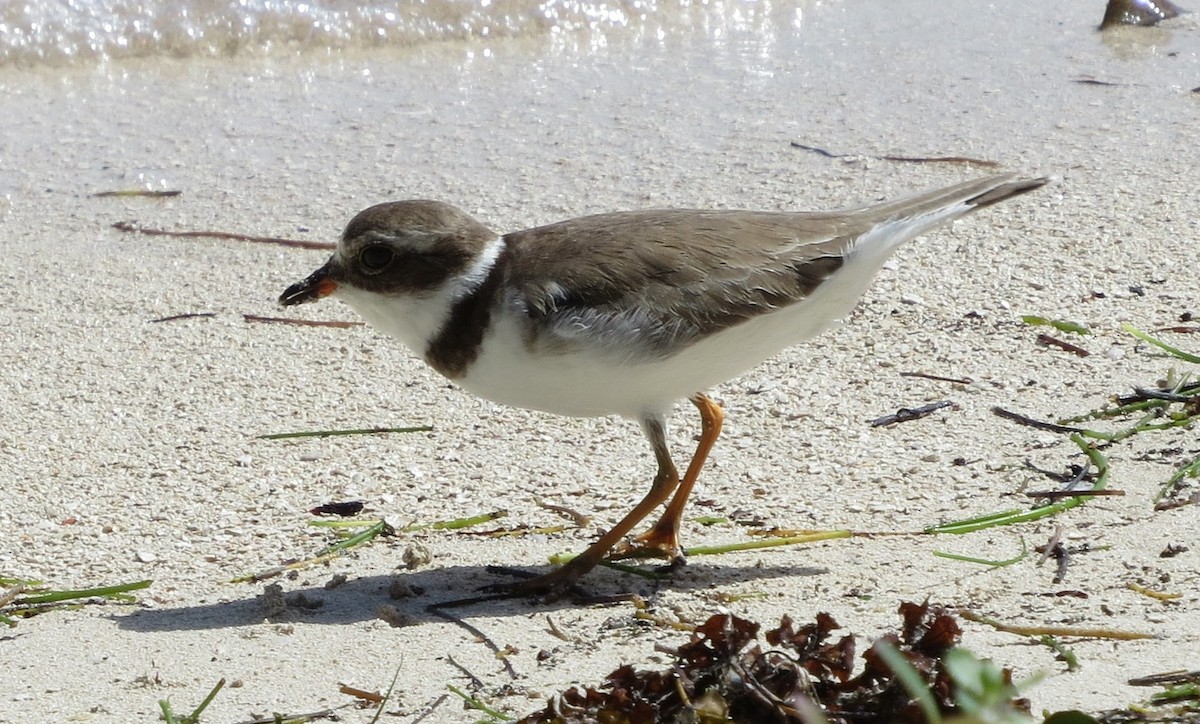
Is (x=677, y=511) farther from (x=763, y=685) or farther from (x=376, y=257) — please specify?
(x=763, y=685)

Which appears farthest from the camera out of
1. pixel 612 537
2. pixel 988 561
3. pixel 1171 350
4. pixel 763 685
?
pixel 1171 350

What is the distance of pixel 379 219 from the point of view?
439 centimetres

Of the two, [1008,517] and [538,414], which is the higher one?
[1008,517]

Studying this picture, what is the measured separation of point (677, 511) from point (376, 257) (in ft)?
4.03

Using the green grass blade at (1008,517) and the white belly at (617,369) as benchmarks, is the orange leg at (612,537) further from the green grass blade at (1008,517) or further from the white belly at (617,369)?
the green grass blade at (1008,517)

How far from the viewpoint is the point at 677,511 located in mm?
4480

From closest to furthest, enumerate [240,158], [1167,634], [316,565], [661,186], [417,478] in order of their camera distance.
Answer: [1167,634], [316,565], [417,478], [661,186], [240,158]

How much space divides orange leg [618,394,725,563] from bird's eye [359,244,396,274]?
1.10 meters

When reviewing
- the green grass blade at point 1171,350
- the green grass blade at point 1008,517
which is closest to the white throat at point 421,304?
the green grass blade at point 1008,517

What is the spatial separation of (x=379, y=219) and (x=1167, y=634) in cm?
251

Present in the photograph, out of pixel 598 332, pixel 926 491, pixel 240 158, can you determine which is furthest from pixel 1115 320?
pixel 240 158

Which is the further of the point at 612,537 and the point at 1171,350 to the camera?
the point at 1171,350

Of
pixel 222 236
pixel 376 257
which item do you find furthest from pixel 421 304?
pixel 222 236

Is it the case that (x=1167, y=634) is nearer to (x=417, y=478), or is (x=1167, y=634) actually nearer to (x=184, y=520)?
(x=417, y=478)
